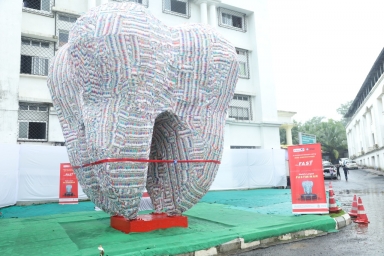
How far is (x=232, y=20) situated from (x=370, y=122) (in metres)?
22.0

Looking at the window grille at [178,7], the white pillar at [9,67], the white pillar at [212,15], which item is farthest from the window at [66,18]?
the white pillar at [212,15]

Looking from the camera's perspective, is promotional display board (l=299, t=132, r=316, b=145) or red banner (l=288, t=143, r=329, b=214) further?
promotional display board (l=299, t=132, r=316, b=145)

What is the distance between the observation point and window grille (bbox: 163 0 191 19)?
1698 cm

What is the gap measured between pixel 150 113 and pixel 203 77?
1286 millimetres

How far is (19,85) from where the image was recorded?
43.2ft

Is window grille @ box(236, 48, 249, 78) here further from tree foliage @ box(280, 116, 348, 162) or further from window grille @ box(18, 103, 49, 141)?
tree foliage @ box(280, 116, 348, 162)

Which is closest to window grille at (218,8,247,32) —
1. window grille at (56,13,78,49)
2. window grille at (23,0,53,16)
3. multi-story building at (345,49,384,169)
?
window grille at (56,13,78,49)

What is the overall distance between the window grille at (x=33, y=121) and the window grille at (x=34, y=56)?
141 centimetres

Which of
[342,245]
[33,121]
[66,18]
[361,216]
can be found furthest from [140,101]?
[66,18]

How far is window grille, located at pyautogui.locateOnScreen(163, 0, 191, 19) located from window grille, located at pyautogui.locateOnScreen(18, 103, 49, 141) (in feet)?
25.4

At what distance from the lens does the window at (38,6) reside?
14.0 m

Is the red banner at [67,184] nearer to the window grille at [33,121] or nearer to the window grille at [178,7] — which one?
the window grille at [33,121]

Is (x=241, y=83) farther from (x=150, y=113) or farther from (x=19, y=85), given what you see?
(x=150, y=113)

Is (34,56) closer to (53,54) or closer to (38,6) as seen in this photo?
(53,54)
